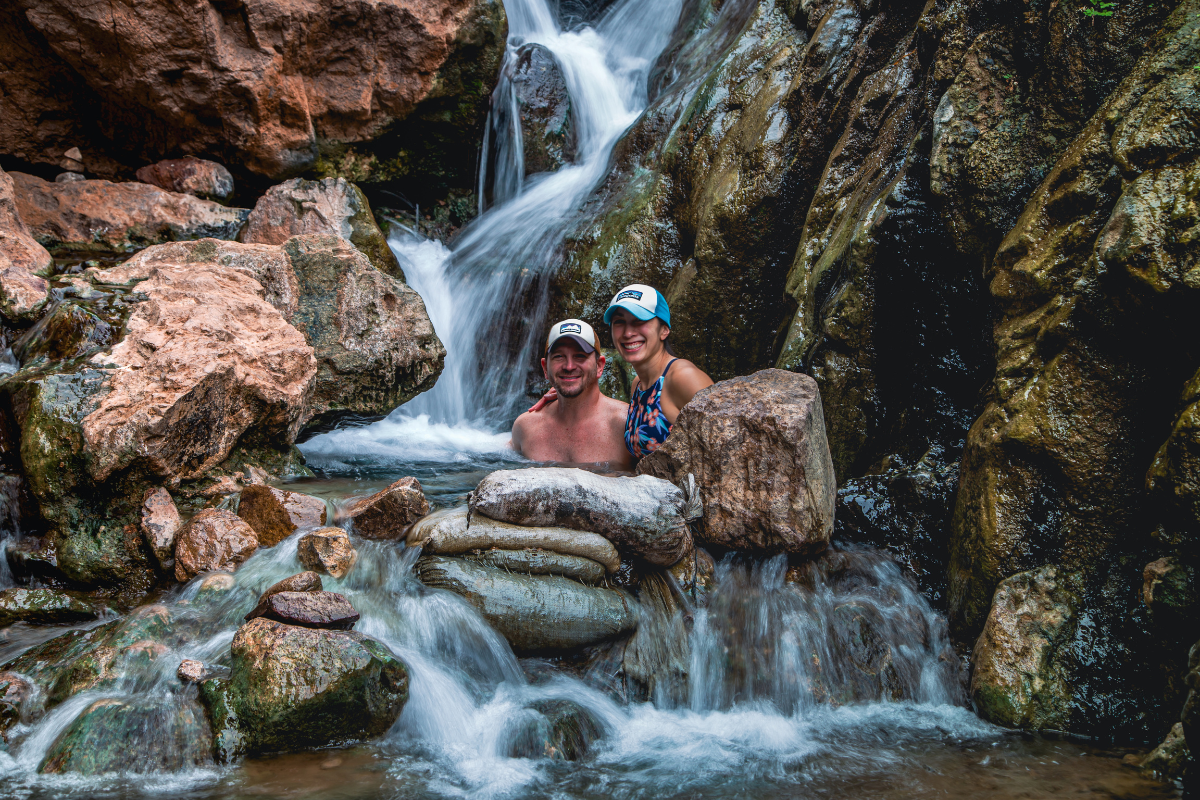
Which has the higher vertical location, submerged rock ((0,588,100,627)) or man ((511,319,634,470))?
man ((511,319,634,470))

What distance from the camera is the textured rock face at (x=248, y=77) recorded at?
695 centimetres

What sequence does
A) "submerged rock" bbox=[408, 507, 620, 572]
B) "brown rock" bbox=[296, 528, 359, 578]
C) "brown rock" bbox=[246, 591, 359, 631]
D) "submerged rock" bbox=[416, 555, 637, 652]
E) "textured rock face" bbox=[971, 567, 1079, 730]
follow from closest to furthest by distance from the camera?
"brown rock" bbox=[246, 591, 359, 631] → "textured rock face" bbox=[971, 567, 1079, 730] → "submerged rock" bbox=[416, 555, 637, 652] → "brown rock" bbox=[296, 528, 359, 578] → "submerged rock" bbox=[408, 507, 620, 572]

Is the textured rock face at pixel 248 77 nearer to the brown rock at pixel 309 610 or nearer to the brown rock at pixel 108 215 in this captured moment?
the brown rock at pixel 108 215

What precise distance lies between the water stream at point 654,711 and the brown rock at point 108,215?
3902mm

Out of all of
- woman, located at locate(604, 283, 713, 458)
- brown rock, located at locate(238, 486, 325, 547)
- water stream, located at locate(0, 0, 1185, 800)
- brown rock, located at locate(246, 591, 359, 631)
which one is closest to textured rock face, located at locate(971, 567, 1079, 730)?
water stream, located at locate(0, 0, 1185, 800)

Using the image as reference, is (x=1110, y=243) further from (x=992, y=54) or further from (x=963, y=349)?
(x=992, y=54)

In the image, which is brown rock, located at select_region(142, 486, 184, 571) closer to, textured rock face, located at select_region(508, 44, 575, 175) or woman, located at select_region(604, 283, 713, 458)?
woman, located at select_region(604, 283, 713, 458)

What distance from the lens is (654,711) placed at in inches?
125

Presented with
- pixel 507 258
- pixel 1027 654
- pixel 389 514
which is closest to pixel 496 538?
pixel 389 514

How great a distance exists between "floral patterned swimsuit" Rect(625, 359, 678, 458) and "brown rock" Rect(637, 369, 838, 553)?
85 cm

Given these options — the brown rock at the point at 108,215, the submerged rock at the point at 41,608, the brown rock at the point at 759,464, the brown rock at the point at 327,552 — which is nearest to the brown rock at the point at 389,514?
the brown rock at the point at 327,552

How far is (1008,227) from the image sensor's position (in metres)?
3.88

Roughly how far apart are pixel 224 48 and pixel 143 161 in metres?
1.50

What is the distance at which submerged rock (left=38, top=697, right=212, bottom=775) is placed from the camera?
7.96 feet
